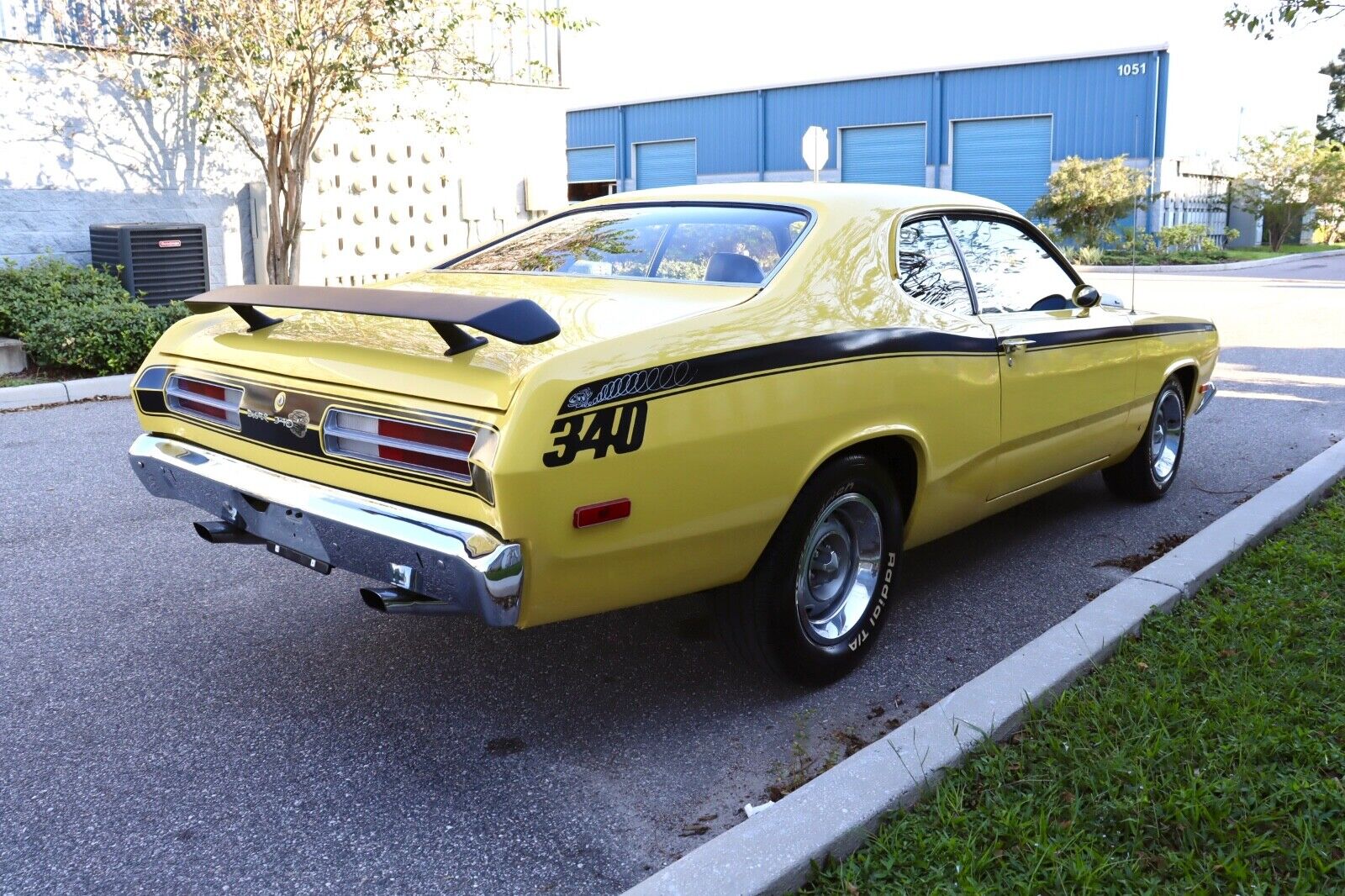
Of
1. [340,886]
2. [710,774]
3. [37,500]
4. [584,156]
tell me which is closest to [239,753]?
[340,886]

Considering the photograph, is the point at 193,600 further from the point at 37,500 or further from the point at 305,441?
the point at 37,500

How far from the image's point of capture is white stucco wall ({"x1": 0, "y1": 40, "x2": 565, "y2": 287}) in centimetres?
1108

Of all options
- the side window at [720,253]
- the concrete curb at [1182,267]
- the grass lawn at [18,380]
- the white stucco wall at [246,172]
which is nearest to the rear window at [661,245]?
the side window at [720,253]

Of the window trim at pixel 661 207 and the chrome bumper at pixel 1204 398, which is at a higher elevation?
the window trim at pixel 661 207

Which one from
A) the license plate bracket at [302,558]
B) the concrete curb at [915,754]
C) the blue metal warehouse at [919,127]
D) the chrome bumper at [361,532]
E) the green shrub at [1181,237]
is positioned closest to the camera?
the concrete curb at [915,754]

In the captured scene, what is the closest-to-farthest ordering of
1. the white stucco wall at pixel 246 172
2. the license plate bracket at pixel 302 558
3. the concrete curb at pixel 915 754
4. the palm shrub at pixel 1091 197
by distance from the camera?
the concrete curb at pixel 915 754, the license plate bracket at pixel 302 558, the white stucco wall at pixel 246 172, the palm shrub at pixel 1091 197

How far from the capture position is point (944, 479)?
399cm

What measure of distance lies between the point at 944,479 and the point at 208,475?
2.38 meters

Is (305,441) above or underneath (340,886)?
above

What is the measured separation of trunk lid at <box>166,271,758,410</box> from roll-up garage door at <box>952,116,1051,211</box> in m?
34.8

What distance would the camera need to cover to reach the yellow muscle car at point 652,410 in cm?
A: 282

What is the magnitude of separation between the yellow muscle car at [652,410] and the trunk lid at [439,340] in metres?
0.01

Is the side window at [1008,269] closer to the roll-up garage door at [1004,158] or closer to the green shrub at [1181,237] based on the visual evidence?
the green shrub at [1181,237]

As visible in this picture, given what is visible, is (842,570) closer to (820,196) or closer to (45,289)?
(820,196)
